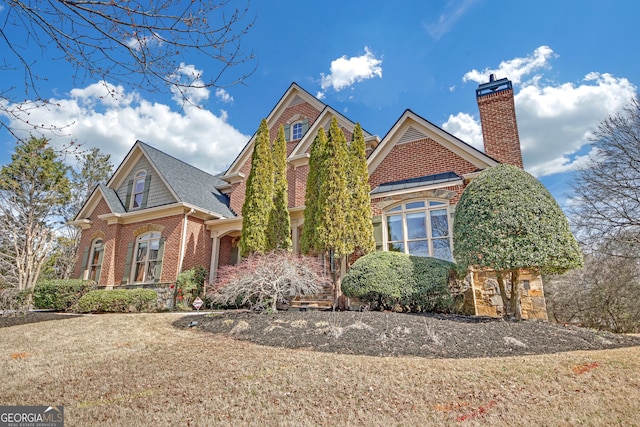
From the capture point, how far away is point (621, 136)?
46.2 ft

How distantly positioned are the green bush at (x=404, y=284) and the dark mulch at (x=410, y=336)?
39.3 inches

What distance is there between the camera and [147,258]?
14875 millimetres

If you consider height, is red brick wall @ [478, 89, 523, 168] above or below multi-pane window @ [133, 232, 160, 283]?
above

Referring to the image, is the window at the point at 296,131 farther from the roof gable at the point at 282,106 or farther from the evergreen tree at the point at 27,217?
the evergreen tree at the point at 27,217

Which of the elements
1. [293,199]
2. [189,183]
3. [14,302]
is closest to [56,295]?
[14,302]

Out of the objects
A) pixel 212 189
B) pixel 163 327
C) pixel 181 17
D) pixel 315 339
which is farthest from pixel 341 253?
pixel 212 189

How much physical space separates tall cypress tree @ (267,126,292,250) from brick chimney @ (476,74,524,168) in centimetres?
723

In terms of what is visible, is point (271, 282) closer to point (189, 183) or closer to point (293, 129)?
point (189, 183)

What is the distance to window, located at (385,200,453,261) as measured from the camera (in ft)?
34.8

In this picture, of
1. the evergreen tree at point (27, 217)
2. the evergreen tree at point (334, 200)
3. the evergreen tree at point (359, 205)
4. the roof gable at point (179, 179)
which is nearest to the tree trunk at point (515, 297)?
the evergreen tree at point (359, 205)

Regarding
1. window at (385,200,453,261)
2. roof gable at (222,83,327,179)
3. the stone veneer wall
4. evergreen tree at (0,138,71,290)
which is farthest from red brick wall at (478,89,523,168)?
evergreen tree at (0,138,71,290)

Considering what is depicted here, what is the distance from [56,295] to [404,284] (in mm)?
13439

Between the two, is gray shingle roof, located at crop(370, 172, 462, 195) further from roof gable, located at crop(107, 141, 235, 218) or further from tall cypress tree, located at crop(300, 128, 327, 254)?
roof gable, located at crop(107, 141, 235, 218)

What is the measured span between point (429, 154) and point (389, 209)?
246 centimetres
